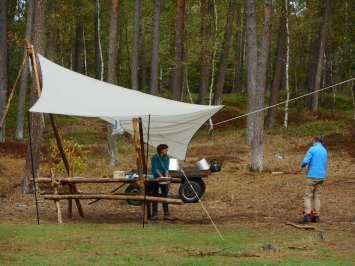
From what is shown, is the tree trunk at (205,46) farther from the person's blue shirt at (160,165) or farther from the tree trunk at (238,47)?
the person's blue shirt at (160,165)

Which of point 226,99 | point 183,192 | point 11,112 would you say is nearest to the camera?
point 183,192

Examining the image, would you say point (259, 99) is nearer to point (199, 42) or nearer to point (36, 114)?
point (36, 114)

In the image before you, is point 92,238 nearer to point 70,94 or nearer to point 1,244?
point 1,244

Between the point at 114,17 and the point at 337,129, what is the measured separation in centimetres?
1351

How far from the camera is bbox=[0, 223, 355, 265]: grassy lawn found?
31.7 ft

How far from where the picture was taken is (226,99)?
47.6 meters

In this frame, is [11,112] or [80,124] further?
[11,112]

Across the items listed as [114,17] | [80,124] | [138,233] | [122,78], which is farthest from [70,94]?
[122,78]

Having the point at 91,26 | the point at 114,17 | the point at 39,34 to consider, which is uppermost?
the point at 91,26

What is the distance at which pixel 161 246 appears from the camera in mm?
10984

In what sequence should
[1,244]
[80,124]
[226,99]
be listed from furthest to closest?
Answer: [226,99] → [80,124] → [1,244]

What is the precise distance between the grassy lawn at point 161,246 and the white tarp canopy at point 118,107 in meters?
2.22

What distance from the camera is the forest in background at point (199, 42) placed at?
25239 mm

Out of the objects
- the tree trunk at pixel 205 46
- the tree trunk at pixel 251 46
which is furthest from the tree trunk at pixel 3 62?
the tree trunk at pixel 251 46
